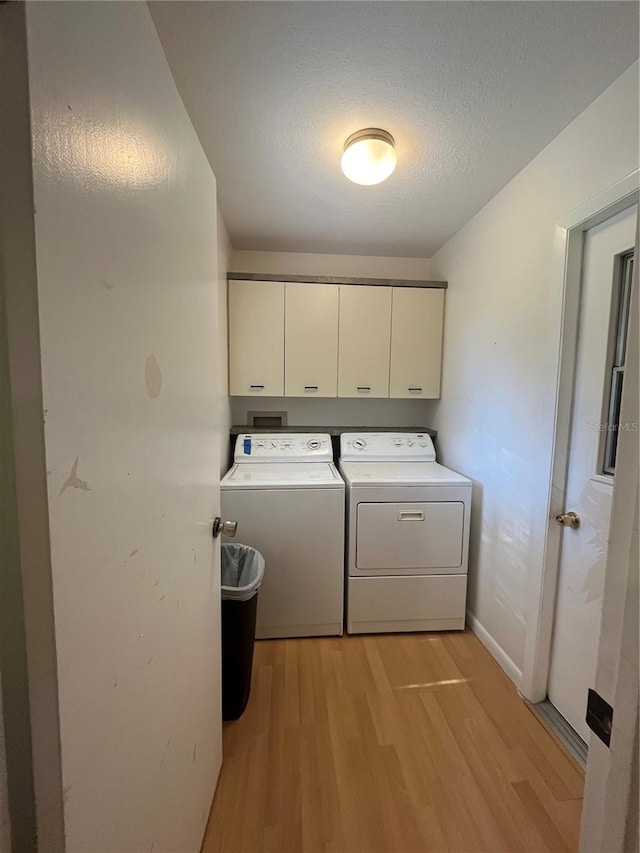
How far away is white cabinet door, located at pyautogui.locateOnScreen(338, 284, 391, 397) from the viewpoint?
234 cm

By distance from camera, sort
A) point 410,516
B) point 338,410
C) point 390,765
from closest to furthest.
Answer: point 390,765, point 410,516, point 338,410

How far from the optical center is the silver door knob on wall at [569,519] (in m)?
1.31

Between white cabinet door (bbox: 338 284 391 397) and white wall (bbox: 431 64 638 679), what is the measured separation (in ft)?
1.60

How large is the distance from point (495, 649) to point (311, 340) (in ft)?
6.92

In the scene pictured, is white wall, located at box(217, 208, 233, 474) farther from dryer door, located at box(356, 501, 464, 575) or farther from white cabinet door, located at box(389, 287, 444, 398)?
white cabinet door, located at box(389, 287, 444, 398)

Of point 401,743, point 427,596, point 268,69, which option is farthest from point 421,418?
A: point 268,69

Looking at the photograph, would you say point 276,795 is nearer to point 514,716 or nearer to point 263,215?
point 514,716

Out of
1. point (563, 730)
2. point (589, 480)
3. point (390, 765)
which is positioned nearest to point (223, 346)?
point (589, 480)

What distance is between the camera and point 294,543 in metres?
1.82

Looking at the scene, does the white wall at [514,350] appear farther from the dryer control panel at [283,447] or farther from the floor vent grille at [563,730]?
the dryer control panel at [283,447]

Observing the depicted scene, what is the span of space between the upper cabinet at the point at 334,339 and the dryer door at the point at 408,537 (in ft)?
2.89

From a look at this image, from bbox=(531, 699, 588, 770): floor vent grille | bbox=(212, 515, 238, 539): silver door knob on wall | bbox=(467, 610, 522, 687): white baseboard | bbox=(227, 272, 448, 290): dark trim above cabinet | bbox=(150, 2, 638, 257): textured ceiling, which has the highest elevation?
bbox=(150, 2, 638, 257): textured ceiling

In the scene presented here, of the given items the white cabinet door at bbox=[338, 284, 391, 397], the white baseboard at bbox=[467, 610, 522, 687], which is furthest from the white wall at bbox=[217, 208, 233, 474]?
the white baseboard at bbox=[467, 610, 522, 687]

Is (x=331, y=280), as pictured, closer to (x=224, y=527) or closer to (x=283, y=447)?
(x=283, y=447)
